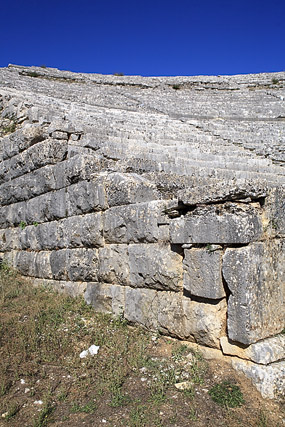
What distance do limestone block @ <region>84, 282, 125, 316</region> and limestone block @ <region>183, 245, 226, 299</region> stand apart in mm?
1145

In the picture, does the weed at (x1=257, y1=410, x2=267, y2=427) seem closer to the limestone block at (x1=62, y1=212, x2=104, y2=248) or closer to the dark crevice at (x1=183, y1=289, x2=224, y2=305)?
the dark crevice at (x1=183, y1=289, x2=224, y2=305)

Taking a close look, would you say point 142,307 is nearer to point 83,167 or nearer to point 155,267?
point 155,267

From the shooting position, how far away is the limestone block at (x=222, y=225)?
3391mm

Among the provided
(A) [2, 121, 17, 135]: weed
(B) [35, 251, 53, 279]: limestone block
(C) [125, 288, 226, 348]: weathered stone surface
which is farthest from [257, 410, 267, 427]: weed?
(A) [2, 121, 17, 135]: weed

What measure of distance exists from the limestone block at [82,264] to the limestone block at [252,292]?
2224 mm

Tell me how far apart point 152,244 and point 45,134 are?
11.5 feet

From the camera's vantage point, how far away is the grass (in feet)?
10.1

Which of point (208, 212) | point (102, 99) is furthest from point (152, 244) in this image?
point (102, 99)

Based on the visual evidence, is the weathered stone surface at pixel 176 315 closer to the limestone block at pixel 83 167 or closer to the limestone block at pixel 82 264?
the limestone block at pixel 82 264

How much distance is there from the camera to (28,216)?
6848 millimetres

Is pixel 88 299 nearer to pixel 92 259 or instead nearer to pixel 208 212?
pixel 92 259

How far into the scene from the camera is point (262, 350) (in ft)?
10.8

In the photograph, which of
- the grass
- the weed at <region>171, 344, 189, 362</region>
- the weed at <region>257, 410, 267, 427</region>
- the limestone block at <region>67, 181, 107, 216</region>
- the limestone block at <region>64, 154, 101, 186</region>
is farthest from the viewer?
the limestone block at <region>64, 154, 101, 186</region>

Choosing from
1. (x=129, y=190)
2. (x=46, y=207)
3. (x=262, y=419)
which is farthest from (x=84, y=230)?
(x=262, y=419)
